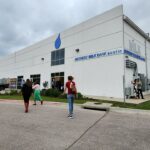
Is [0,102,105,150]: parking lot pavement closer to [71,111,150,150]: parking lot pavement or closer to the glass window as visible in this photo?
[71,111,150,150]: parking lot pavement

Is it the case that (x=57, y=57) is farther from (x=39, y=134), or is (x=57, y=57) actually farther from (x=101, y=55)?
(x=39, y=134)

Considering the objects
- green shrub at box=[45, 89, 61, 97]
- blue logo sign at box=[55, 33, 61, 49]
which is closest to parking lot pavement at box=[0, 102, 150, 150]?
green shrub at box=[45, 89, 61, 97]

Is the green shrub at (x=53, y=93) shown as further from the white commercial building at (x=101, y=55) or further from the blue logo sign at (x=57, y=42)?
the blue logo sign at (x=57, y=42)

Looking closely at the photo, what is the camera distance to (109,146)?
4328 mm

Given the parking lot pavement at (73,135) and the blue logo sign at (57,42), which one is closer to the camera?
the parking lot pavement at (73,135)

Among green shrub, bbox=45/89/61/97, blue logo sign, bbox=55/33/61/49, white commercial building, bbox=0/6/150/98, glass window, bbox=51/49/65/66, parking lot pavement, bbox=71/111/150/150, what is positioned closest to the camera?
parking lot pavement, bbox=71/111/150/150

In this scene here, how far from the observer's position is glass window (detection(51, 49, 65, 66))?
2376 cm

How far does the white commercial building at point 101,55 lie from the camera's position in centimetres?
1672

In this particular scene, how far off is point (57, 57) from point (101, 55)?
8588 mm

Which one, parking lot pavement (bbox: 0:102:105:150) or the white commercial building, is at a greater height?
the white commercial building

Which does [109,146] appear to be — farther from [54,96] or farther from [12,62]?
[12,62]

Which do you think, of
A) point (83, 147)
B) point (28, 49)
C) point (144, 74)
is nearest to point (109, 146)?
point (83, 147)

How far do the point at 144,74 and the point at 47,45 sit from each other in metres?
15.5

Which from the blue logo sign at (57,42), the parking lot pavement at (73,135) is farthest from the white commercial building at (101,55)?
the parking lot pavement at (73,135)
